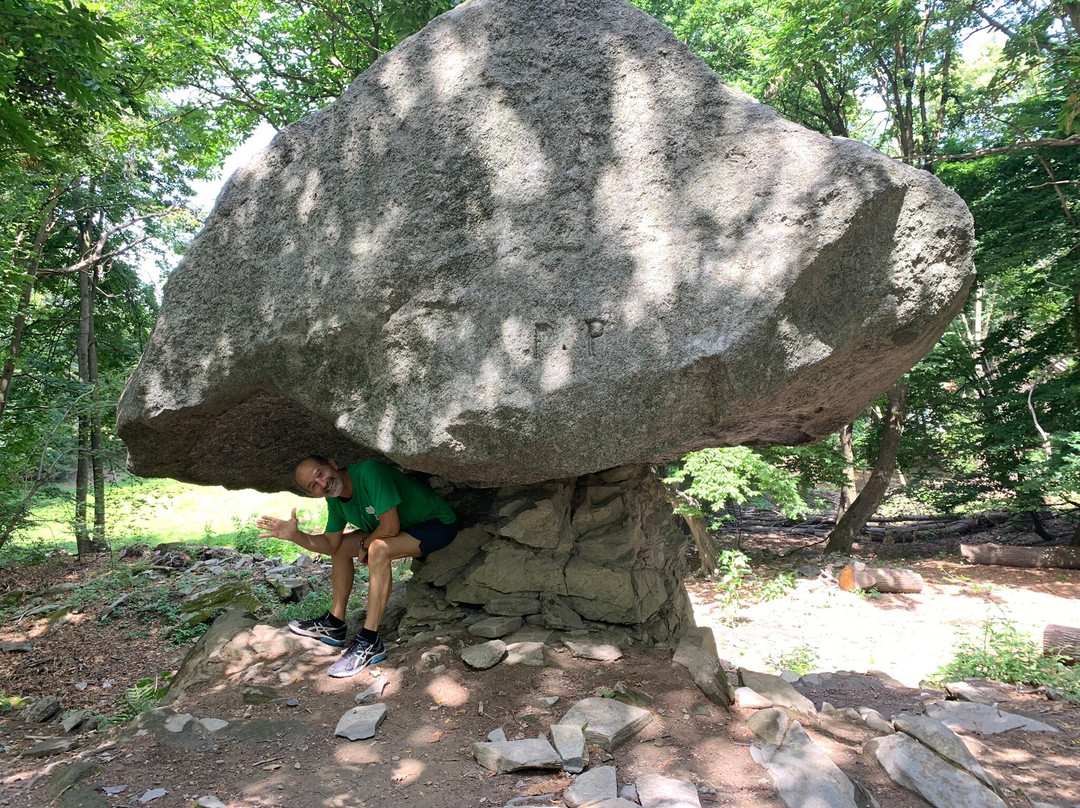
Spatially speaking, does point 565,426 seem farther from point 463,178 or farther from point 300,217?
point 300,217

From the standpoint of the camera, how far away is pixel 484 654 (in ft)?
12.2

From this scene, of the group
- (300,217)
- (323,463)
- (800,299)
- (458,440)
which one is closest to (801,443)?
(800,299)

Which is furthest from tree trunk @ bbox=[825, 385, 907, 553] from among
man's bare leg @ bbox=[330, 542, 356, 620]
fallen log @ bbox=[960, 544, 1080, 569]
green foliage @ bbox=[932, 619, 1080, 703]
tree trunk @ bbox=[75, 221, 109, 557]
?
tree trunk @ bbox=[75, 221, 109, 557]

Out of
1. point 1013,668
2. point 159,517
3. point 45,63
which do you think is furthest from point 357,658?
point 159,517

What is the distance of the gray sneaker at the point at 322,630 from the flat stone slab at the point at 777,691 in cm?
237

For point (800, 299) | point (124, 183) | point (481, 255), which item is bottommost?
A: point (800, 299)

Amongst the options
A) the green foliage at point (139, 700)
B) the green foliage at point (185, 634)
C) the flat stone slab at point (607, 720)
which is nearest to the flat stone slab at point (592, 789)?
the flat stone slab at point (607, 720)

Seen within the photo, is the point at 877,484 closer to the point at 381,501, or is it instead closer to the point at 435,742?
the point at 381,501

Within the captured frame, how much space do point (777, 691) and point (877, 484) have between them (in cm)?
789

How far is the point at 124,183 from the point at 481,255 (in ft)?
34.1

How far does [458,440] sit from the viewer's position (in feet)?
10.5

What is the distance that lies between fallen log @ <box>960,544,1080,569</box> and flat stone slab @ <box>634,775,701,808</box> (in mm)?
8948

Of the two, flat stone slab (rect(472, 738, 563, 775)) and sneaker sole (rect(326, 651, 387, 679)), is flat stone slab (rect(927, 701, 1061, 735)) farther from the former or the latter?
sneaker sole (rect(326, 651, 387, 679))

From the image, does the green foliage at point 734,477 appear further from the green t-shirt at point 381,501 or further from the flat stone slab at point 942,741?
the flat stone slab at point 942,741
